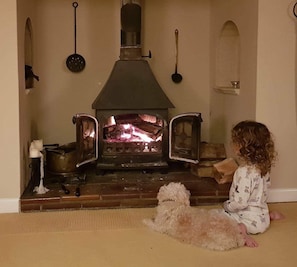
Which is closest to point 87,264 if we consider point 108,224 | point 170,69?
point 108,224

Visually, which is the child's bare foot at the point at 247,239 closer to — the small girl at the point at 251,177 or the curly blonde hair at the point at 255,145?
the small girl at the point at 251,177

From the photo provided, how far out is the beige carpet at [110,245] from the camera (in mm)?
2254

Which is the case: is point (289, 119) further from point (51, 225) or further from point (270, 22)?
point (51, 225)

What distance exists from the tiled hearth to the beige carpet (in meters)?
0.10

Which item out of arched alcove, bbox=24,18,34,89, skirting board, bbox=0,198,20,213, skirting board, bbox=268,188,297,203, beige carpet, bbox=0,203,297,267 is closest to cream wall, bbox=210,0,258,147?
skirting board, bbox=268,188,297,203

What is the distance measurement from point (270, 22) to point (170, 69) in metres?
1.27

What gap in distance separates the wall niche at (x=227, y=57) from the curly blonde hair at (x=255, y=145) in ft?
4.25

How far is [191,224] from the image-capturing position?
2525 millimetres

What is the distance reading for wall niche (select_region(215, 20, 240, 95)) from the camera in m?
3.88

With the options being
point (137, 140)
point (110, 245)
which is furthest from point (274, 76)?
point (110, 245)

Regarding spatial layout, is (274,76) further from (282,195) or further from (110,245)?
(110,245)

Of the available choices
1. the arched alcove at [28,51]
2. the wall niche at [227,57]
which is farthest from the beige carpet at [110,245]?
the wall niche at [227,57]

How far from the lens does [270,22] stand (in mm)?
3076

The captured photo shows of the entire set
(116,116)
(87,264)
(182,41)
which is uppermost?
(182,41)
